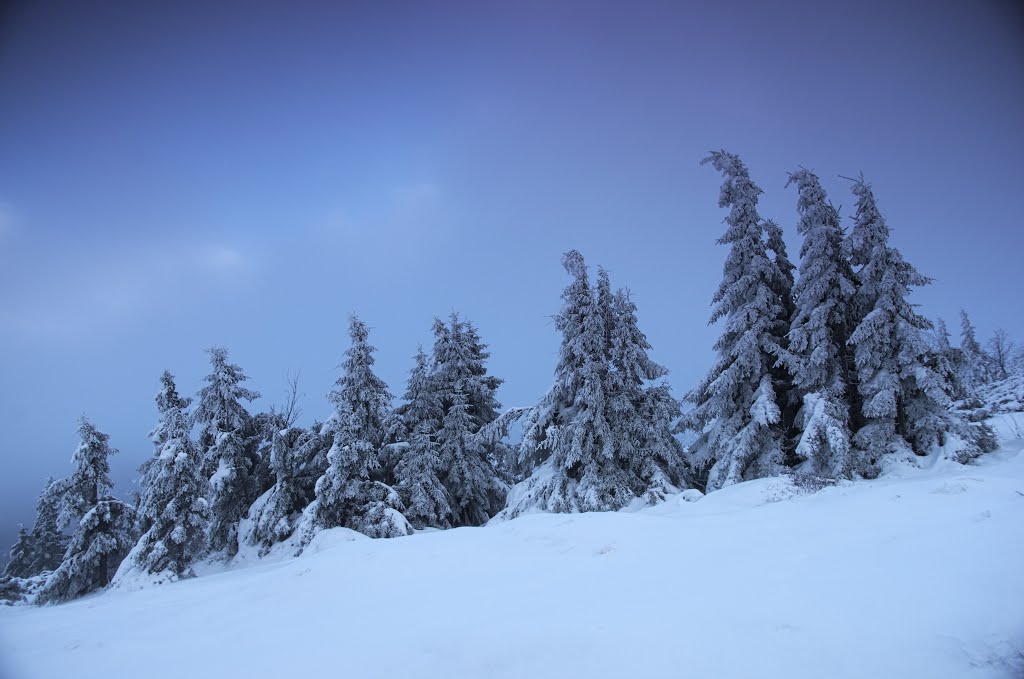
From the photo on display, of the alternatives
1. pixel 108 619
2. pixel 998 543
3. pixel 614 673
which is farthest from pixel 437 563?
pixel 998 543

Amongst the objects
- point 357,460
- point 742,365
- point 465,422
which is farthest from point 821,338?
point 357,460

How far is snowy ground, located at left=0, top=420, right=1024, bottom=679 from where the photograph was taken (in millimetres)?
3871

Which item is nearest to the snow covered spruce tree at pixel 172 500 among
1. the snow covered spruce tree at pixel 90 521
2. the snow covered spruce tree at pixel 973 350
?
the snow covered spruce tree at pixel 90 521

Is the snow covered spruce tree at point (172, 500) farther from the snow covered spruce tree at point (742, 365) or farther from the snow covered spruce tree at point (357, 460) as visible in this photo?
the snow covered spruce tree at point (742, 365)

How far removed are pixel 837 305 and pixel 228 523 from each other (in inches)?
1115

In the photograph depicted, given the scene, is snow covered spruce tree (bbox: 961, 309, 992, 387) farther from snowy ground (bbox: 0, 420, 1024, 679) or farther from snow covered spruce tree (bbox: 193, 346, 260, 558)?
snow covered spruce tree (bbox: 193, 346, 260, 558)

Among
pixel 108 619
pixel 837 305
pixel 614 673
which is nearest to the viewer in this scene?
pixel 614 673

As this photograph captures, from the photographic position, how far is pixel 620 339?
1620 cm

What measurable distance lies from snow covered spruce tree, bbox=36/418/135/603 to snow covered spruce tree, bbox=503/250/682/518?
1924cm

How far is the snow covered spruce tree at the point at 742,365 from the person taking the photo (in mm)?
14398

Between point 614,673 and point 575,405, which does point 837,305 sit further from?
point 614,673

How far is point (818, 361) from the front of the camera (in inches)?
542

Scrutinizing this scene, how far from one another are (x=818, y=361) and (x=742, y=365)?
7.07ft

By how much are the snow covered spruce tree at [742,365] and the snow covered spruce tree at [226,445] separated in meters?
20.6
